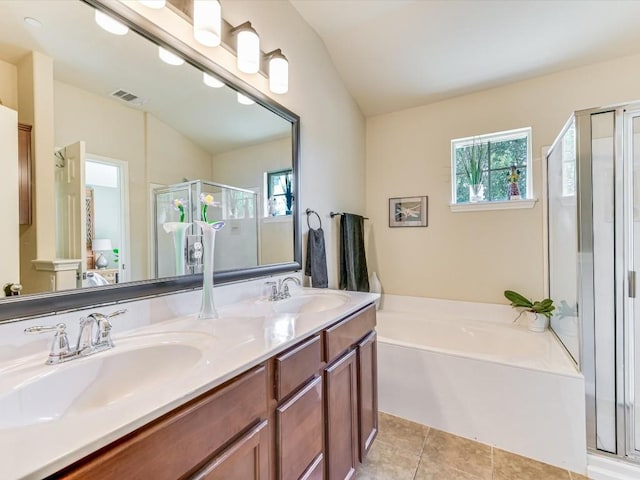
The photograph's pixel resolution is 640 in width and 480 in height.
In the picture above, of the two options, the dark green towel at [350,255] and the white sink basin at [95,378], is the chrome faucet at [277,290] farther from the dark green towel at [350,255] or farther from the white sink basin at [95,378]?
the dark green towel at [350,255]

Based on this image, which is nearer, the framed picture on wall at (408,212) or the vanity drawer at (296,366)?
the vanity drawer at (296,366)

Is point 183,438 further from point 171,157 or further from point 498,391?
→ point 498,391

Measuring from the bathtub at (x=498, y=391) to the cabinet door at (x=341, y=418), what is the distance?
746mm

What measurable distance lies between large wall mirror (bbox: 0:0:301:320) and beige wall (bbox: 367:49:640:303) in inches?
67.8

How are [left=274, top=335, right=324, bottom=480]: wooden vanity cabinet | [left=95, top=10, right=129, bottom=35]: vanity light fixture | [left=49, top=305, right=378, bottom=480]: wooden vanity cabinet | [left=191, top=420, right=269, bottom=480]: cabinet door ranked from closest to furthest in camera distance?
[left=49, top=305, right=378, bottom=480]: wooden vanity cabinet, [left=191, top=420, right=269, bottom=480]: cabinet door, [left=274, top=335, right=324, bottom=480]: wooden vanity cabinet, [left=95, top=10, right=129, bottom=35]: vanity light fixture

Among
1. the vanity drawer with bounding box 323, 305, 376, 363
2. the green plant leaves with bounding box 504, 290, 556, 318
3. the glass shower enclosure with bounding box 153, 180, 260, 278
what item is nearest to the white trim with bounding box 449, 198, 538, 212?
the green plant leaves with bounding box 504, 290, 556, 318

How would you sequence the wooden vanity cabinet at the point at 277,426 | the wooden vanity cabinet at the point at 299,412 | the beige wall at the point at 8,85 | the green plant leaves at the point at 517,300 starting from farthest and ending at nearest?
the green plant leaves at the point at 517,300
the wooden vanity cabinet at the point at 299,412
the beige wall at the point at 8,85
the wooden vanity cabinet at the point at 277,426

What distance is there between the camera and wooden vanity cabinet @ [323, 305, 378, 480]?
1175 mm

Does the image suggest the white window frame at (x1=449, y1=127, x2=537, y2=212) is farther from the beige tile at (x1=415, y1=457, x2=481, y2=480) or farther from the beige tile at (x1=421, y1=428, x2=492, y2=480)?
the beige tile at (x1=415, y1=457, x2=481, y2=480)

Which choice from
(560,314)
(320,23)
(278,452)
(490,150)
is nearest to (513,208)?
(490,150)

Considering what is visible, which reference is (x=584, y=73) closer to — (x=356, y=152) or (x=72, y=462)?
(x=356, y=152)

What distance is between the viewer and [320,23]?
7.23 ft

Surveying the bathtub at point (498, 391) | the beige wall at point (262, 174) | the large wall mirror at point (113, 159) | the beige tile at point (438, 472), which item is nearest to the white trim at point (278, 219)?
the beige wall at point (262, 174)

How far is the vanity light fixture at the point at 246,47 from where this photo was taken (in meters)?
1.50
